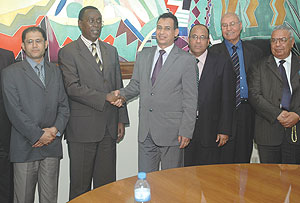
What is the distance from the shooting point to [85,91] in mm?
3035

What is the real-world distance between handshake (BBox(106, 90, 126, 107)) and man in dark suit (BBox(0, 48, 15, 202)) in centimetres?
85

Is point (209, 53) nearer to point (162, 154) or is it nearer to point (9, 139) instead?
point (162, 154)

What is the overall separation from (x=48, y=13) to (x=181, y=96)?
146cm

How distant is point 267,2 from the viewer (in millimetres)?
4410

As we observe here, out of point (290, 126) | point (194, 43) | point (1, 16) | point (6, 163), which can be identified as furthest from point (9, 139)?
point (290, 126)

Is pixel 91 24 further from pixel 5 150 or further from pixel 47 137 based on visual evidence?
pixel 5 150

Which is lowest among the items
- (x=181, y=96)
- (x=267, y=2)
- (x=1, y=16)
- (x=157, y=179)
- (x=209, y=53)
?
(x=157, y=179)

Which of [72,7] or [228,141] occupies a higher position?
[72,7]

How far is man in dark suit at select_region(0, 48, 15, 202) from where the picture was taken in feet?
9.62

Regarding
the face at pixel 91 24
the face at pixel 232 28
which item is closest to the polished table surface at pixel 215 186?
the face at pixel 91 24

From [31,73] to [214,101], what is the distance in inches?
63.2

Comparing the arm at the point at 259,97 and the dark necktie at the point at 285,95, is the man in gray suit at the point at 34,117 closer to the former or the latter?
the arm at the point at 259,97

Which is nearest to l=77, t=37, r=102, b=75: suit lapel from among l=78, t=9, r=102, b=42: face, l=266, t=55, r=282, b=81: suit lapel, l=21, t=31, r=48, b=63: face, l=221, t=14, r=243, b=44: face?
l=78, t=9, r=102, b=42: face

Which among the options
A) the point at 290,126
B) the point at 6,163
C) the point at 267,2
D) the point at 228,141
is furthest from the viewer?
the point at 267,2
